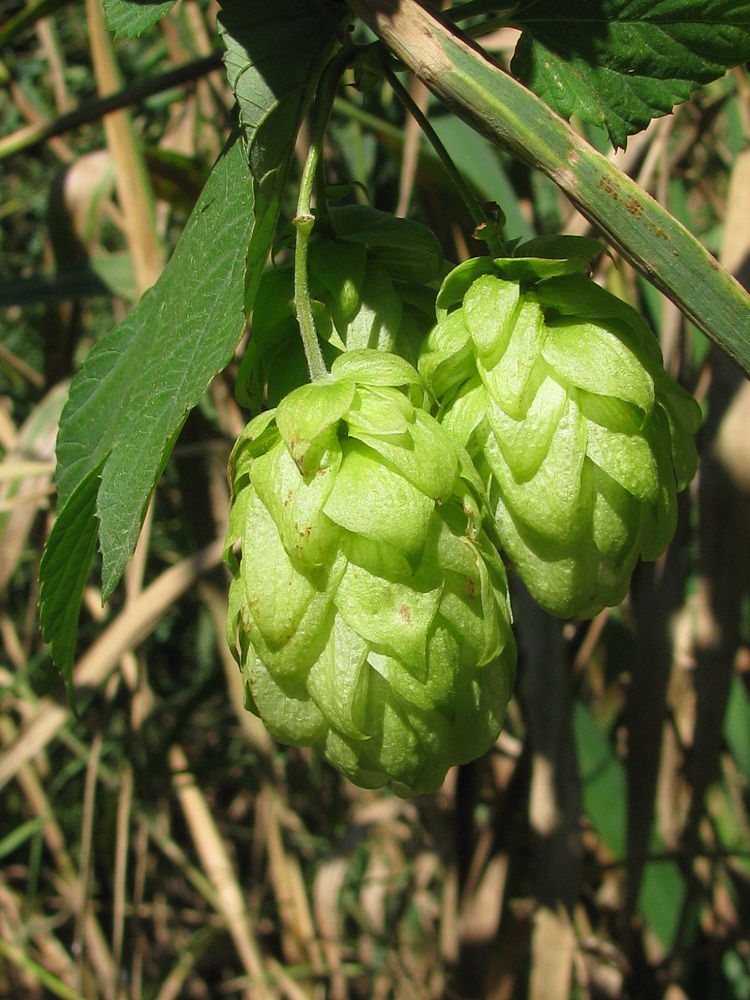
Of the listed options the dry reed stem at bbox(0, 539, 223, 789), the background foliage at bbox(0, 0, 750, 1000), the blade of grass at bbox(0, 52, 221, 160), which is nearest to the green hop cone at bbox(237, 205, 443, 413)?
the background foliage at bbox(0, 0, 750, 1000)

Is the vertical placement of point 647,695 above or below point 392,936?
above

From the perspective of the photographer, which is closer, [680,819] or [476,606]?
[476,606]

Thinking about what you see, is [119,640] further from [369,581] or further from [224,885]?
[369,581]

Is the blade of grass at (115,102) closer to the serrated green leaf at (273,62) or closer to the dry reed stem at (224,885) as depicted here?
the serrated green leaf at (273,62)

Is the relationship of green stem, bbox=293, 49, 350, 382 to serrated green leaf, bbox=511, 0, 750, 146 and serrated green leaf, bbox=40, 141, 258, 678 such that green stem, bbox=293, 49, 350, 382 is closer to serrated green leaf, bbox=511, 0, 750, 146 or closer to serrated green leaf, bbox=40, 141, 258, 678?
serrated green leaf, bbox=40, 141, 258, 678

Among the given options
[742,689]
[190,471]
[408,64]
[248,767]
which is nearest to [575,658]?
[742,689]

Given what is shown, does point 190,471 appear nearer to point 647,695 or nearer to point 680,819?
point 647,695

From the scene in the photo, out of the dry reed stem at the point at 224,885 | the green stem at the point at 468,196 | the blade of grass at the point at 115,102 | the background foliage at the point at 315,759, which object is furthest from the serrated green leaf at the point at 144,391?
the dry reed stem at the point at 224,885

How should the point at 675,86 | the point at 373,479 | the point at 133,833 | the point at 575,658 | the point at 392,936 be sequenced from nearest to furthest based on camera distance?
the point at 373,479
the point at 675,86
the point at 575,658
the point at 392,936
the point at 133,833
